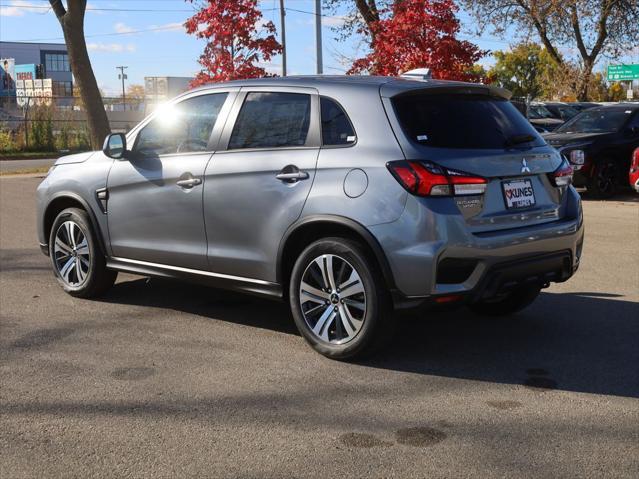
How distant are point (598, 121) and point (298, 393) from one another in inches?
525

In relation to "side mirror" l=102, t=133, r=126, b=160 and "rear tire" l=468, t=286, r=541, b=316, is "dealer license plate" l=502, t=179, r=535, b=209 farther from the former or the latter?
"side mirror" l=102, t=133, r=126, b=160

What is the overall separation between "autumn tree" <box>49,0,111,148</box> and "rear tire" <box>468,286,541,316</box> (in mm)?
15824

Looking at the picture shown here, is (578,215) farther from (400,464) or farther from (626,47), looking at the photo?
(626,47)

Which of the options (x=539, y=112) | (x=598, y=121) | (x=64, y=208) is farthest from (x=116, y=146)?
(x=539, y=112)


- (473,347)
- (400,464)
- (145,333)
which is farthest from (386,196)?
(145,333)

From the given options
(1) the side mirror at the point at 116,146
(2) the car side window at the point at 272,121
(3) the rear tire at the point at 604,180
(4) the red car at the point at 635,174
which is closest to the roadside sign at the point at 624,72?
(3) the rear tire at the point at 604,180

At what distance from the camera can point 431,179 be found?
488 cm

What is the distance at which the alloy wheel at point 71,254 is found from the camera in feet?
23.2

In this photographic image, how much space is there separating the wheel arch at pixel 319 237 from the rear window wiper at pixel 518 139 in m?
1.16

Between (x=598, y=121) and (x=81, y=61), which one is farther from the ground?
(x=81, y=61)

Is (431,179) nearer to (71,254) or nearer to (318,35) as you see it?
(71,254)

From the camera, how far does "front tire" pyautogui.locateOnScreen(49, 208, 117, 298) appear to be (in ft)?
22.8

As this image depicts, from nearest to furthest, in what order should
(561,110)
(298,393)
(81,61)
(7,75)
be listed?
(298,393), (81,61), (561,110), (7,75)

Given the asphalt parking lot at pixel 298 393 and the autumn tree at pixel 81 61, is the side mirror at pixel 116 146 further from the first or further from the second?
the autumn tree at pixel 81 61
